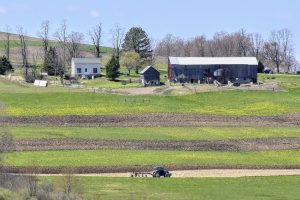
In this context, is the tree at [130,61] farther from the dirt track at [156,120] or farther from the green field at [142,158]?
the green field at [142,158]

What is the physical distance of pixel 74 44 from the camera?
16775cm

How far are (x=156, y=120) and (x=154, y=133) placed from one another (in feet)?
26.7

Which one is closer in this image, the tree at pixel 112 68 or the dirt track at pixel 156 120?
the dirt track at pixel 156 120

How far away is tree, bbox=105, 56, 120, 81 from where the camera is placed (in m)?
125

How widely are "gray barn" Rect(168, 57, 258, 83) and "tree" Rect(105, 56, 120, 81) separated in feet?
29.3

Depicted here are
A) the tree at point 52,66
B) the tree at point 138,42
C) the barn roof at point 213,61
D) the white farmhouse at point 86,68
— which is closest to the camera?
the barn roof at point 213,61

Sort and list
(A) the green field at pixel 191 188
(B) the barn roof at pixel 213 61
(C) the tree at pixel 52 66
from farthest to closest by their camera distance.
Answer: (C) the tree at pixel 52 66 < (B) the barn roof at pixel 213 61 < (A) the green field at pixel 191 188

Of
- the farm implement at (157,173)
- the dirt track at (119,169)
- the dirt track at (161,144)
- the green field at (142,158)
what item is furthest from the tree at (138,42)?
the farm implement at (157,173)

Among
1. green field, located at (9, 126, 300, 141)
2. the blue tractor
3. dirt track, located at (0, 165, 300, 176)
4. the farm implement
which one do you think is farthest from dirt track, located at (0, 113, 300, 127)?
the blue tractor

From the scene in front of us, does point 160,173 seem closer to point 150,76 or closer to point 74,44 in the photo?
point 150,76

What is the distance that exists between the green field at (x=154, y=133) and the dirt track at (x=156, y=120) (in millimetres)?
2640

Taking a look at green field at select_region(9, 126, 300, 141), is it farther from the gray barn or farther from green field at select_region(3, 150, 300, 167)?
the gray barn

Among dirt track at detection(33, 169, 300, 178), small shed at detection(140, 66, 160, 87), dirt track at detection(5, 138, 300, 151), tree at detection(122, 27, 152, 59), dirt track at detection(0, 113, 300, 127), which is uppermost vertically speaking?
tree at detection(122, 27, 152, 59)

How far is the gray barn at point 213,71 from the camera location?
124 m
